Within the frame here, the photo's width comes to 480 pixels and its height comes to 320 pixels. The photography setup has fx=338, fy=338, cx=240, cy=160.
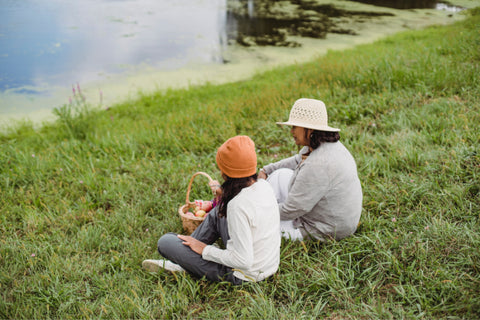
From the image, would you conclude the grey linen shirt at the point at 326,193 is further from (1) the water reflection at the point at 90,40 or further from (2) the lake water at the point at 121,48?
(1) the water reflection at the point at 90,40

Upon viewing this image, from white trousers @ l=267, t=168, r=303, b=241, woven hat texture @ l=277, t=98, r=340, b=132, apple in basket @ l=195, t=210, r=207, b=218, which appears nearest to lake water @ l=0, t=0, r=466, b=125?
apple in basket @ l=195, t=210, r=207, b=218

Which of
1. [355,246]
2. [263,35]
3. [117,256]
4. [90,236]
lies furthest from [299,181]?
[263,35]

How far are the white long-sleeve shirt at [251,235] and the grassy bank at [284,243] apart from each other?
0.18 m

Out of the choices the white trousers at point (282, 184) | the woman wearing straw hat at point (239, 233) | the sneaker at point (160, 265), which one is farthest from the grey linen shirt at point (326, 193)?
the sneaker at point (160, 265)

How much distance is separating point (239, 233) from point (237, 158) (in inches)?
15.4

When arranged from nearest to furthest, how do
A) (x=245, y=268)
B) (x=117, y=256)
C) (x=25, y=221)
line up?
(x=245, y=268), (x=117, y=256), (x=25, y=221)

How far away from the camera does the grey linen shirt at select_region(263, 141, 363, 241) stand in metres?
2.04

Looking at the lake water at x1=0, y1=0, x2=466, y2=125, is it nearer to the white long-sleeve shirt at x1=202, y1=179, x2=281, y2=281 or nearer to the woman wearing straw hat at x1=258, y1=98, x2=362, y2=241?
the woman wearing straw hat at x1=258, y1=98, x2=362, y2=241

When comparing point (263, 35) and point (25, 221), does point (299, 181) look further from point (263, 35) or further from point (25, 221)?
point (263, 35)

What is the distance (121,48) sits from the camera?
8.12 metres

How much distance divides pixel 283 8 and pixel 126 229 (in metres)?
11.0

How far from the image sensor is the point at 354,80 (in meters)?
4.76

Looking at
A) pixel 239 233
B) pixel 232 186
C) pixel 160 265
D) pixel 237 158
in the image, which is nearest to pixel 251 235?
pixel 239 233

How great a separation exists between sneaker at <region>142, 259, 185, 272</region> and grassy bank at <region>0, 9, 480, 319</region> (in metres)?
0.06
